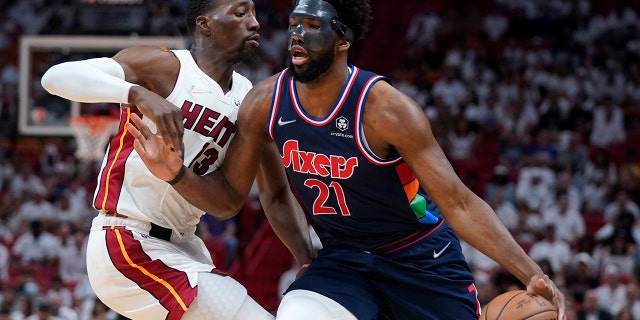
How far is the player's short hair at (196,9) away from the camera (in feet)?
16.9

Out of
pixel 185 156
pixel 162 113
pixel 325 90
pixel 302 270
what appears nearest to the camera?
pixel 162 113

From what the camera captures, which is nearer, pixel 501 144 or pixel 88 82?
pixel 88 82

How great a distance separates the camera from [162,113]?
441 centimetres

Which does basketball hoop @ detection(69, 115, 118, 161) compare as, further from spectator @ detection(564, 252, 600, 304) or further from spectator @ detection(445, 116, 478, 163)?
spectator @ detection(564, 252, 600, 304)

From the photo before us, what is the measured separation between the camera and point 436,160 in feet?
14.7

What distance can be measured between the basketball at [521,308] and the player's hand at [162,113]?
164 cm

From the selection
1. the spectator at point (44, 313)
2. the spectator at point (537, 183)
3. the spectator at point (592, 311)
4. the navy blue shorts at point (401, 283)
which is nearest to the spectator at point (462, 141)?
the spectator at point (537, 183)

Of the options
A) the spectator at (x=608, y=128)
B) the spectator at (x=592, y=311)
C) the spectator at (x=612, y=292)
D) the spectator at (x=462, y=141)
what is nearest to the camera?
the spectator at (x=592, y=311)

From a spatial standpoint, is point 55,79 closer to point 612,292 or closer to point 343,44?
point 343,44

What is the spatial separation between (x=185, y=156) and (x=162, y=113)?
51 cm

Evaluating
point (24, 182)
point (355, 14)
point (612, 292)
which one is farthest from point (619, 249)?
point (24, 182)

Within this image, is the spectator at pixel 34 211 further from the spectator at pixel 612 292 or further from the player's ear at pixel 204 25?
the player's ear at pixel 204 25

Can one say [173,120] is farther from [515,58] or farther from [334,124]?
[515,58]

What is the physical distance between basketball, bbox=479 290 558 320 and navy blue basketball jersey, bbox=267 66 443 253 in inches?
23.5
